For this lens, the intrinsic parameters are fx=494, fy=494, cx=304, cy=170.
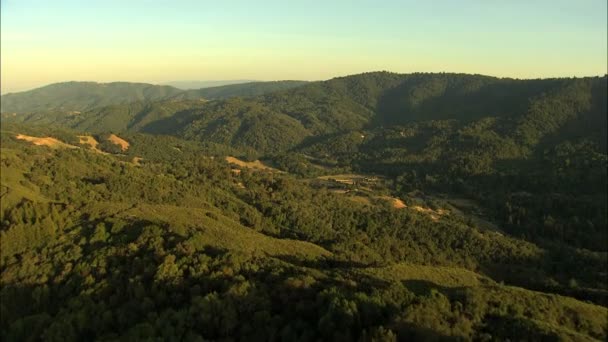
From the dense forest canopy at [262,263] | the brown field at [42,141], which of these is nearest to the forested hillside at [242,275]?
the dense forest canopy at [262,263]

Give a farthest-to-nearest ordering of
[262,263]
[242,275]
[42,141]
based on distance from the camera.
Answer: [42,141] → [262,263] → [242,275]

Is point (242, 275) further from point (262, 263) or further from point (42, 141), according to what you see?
point (42, 141)

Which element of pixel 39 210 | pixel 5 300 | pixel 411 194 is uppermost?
pixel 39 210

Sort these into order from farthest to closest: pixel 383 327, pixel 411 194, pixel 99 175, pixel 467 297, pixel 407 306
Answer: pixel 411 194 < pixel 99 175 < pixel 467 297 < pixel 407 306 < pixel 383 327

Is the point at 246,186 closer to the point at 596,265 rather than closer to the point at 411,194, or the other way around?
the point at 411,194

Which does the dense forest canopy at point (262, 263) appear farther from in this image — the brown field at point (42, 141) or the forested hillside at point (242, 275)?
the brown field at point (42, 141)

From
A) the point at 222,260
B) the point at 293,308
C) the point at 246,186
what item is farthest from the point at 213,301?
the point at 246,186

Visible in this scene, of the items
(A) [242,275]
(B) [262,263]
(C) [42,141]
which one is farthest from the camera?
(C) [42,141]

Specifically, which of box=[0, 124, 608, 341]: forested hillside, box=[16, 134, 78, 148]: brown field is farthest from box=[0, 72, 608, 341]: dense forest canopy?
box=[16, 134, 78, 148]: brown field

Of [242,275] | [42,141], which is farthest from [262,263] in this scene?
[42,141]
